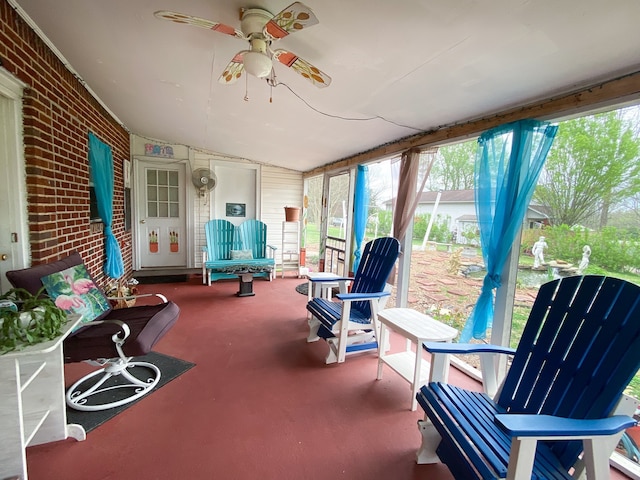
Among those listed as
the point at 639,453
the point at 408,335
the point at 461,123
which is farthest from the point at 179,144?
the point at 639,453

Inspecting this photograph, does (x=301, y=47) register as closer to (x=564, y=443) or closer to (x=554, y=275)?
(x=554, y=275)

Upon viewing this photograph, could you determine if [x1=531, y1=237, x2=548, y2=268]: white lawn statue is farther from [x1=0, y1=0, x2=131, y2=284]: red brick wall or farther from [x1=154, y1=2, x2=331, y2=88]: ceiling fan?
[x1=0, y1=0, x2=131, y2=284]: red brick wall

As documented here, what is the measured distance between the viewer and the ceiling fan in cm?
129

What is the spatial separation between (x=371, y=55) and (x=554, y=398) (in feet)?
6.78

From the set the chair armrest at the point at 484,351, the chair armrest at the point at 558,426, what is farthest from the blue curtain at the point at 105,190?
the chair armrest at the point at 558,426

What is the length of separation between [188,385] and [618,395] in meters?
2.45

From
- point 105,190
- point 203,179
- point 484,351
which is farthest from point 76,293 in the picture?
point 203,179

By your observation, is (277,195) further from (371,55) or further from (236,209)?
(371,55)

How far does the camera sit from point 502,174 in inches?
81.5

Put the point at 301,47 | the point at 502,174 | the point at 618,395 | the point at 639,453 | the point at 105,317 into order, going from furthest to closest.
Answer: the point at 105,317
the point at 502,174
the point at 301,47
the point at 639,453
the point at 618,395

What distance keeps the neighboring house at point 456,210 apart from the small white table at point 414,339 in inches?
37.2

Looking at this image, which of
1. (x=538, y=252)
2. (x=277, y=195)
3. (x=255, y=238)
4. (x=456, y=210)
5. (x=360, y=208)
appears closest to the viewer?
(x=538, y=252)

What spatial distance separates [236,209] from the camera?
5.63 m

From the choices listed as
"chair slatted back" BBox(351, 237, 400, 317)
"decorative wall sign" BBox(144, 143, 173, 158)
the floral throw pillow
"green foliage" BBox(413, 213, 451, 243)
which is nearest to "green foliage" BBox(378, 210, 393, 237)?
"green foliage" BBox(413, 213, 451, 243)
